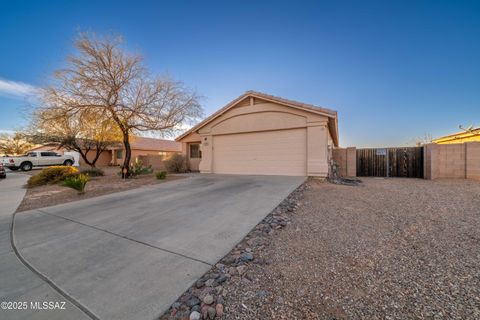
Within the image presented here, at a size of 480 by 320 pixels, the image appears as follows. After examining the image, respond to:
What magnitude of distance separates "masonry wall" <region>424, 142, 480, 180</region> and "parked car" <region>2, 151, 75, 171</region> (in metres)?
31.1

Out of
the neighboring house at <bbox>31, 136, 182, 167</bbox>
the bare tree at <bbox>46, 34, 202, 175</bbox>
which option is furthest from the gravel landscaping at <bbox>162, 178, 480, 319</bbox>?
the neighboring house at <bbox>31, 136, 182, 167</bbox>

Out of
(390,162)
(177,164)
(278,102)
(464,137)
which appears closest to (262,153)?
(278,102)

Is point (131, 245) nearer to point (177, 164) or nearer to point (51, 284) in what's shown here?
point (51, 284)

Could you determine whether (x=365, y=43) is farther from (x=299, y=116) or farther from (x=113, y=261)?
(x=113, y=261)

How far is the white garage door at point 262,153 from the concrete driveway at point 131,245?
14.7 ft

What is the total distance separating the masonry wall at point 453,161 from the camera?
8.53 meters

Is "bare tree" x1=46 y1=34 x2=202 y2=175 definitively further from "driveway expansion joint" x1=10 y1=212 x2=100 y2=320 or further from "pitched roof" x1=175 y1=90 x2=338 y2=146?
"driveway expansion joint" x1=10 y1=212 x2=100 y2=320

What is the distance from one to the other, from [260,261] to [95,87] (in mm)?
11303

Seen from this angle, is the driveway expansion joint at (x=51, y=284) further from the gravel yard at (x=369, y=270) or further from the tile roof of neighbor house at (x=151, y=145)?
the tile roof of neighbor house at (x=151, y=145)

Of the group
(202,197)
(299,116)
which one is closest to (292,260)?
(202,197)

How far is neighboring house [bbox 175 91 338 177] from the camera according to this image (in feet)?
28.5

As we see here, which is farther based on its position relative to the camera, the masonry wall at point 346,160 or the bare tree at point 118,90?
the masonry wall at point 346,160

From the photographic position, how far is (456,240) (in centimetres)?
274

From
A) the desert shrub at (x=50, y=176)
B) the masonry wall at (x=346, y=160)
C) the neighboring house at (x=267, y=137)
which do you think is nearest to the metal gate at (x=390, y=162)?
the masonry wall at (x=346, y=160)
